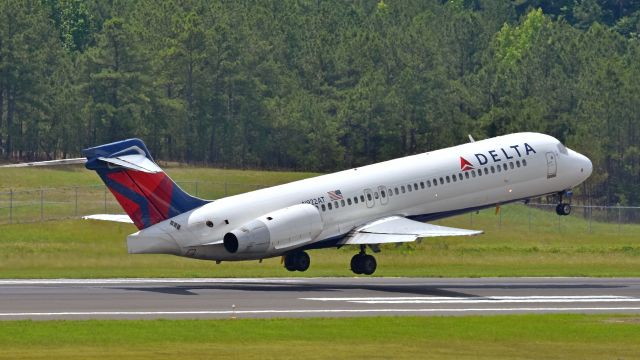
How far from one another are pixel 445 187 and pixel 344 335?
24251 millimetres

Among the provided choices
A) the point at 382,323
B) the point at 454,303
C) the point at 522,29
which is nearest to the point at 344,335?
the point at 382,323

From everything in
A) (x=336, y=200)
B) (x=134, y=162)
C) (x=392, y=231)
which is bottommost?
(x=392, y=231)

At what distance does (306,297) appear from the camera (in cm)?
5756

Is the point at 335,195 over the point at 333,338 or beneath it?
over

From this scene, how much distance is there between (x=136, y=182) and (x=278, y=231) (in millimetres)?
5985

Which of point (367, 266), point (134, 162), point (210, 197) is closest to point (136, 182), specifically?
point (134, 162)

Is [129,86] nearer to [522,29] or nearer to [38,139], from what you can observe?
[38,139]

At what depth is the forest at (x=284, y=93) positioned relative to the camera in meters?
132

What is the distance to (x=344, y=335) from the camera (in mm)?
45250

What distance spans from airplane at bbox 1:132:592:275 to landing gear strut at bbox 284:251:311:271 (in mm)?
39

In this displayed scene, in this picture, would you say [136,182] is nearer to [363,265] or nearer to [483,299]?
[363,265]

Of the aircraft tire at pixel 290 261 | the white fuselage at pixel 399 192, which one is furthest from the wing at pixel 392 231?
the aircraft tire at pixel 290 261

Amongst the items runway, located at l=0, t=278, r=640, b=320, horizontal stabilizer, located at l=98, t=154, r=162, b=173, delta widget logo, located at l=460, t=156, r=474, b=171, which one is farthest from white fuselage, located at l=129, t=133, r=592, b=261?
horizontal stabilizer, located at l=98, t=154, r=162, b=173

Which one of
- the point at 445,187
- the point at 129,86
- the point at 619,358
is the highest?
the point at 129,86
